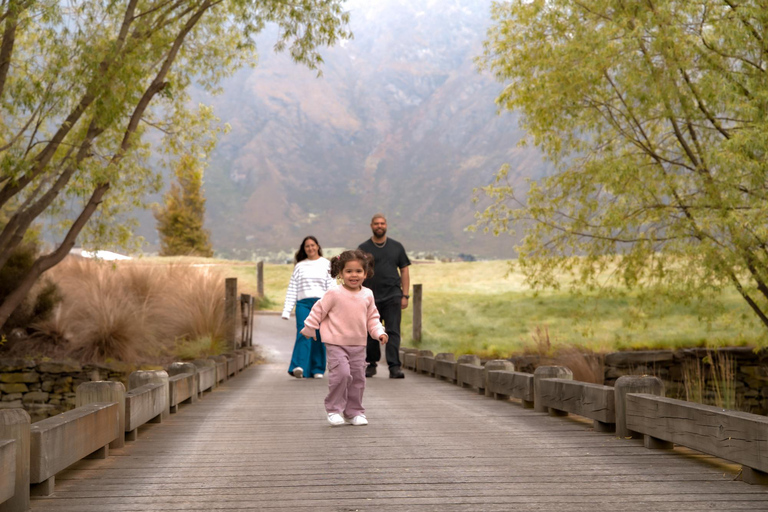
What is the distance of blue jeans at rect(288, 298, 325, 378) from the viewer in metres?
12.5

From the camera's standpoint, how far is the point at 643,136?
52.8 ft

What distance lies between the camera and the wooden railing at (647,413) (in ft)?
14.7

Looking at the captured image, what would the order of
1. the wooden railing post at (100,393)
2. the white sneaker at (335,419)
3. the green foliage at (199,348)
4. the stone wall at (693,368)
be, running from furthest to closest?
1. the stone wall at (693,368)
2. the green foliage at (199,348)
3. the white sneaker at (335,419)
4. the wooden railing post at (100,393)

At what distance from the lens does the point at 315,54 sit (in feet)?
46.4

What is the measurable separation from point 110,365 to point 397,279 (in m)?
6.98

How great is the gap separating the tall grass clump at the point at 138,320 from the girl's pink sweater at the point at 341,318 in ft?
28.1

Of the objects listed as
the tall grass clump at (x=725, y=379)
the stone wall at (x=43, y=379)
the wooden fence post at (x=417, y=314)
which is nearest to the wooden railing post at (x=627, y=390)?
the tall grass clump at (x=725, y=379)

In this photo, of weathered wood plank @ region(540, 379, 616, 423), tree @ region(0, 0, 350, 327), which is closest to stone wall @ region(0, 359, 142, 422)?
tree @ region(0, 0, 350, 327)

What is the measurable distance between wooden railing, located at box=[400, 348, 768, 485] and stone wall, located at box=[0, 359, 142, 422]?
9488mm

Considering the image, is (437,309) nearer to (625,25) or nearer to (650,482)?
(625,25)

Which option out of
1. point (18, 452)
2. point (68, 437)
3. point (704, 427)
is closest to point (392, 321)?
point (704, 427)

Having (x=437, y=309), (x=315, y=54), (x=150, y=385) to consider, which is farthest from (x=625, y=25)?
(x=437, y=309)

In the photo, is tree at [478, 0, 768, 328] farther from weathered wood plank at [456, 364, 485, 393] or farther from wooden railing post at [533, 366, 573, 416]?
wooden railing post at [533, 366, 573, 416]

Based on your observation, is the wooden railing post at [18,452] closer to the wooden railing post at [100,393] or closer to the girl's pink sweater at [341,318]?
the wooden railing post at [100,393]
